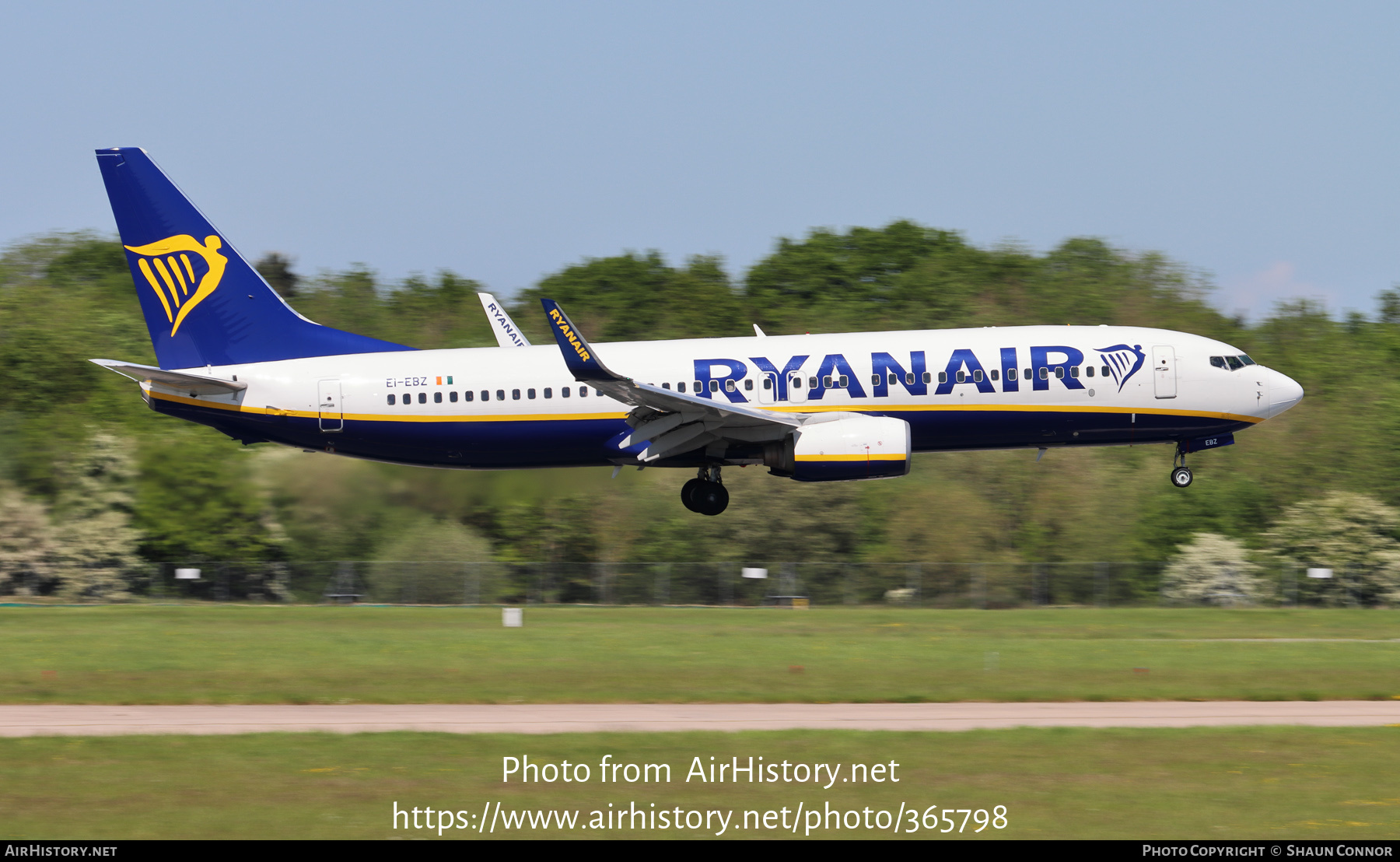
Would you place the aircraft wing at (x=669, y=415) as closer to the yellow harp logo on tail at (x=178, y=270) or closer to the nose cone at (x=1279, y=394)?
the yellow harp logo on tail at (x=178, y=270)

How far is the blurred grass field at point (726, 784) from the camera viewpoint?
16.3 m

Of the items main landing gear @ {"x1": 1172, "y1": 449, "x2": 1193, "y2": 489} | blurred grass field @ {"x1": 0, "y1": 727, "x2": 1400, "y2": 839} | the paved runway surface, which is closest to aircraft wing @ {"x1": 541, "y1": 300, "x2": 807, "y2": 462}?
the paved runway surface

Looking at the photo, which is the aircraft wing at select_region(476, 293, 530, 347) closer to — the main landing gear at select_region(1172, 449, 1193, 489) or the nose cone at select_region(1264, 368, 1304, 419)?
the main landing gear at select_region(1172, 449, 1193, 489)

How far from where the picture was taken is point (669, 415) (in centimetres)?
3459

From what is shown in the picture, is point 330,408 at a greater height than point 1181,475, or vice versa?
point 330,408

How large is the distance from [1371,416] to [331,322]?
51339 mm

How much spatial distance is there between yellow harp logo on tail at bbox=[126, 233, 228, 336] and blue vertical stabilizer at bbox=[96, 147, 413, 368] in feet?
0.07

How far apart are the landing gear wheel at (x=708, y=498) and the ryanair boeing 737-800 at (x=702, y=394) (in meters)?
0.04

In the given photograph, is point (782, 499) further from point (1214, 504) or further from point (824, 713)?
point (824, 713)

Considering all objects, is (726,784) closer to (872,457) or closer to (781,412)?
(872,457)

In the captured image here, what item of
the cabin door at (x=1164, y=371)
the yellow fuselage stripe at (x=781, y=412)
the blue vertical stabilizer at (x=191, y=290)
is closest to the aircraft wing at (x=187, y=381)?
the yellow fuselage stripe at (x=781, y=412)

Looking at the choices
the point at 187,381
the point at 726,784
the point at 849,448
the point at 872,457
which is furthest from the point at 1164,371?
the point at 187,381

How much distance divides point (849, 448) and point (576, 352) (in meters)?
6.79

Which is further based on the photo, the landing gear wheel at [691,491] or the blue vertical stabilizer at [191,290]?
the blue vertical stabilizer at [191,290]
